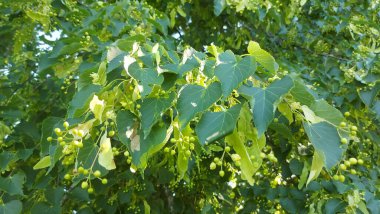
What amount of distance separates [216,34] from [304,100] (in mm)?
2623

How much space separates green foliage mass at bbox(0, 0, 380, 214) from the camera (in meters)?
1.35

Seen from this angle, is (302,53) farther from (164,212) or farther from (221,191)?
(164,212)

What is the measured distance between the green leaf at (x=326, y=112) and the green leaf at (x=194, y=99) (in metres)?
0.32

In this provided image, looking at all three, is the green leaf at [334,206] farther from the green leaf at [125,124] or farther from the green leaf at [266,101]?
the green leaf at [125,124]

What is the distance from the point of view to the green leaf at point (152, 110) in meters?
1.32

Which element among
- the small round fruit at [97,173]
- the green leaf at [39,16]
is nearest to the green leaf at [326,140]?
the small round fruit at [97,173]

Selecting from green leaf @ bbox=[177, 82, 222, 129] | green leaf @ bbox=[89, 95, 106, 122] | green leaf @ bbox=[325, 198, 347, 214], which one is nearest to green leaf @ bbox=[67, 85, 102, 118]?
green leaf @ bbox=[89, 95, 106, 122]

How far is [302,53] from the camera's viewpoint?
369cm

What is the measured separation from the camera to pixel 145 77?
4.49 feet

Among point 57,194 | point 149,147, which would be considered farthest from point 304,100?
point 57,194

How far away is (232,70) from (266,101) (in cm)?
13


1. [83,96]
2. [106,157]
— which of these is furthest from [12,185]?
[106,157]

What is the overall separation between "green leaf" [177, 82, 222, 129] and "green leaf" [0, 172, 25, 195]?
1192mm

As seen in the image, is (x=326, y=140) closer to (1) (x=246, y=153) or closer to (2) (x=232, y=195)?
(1) (x=246, y=153)
